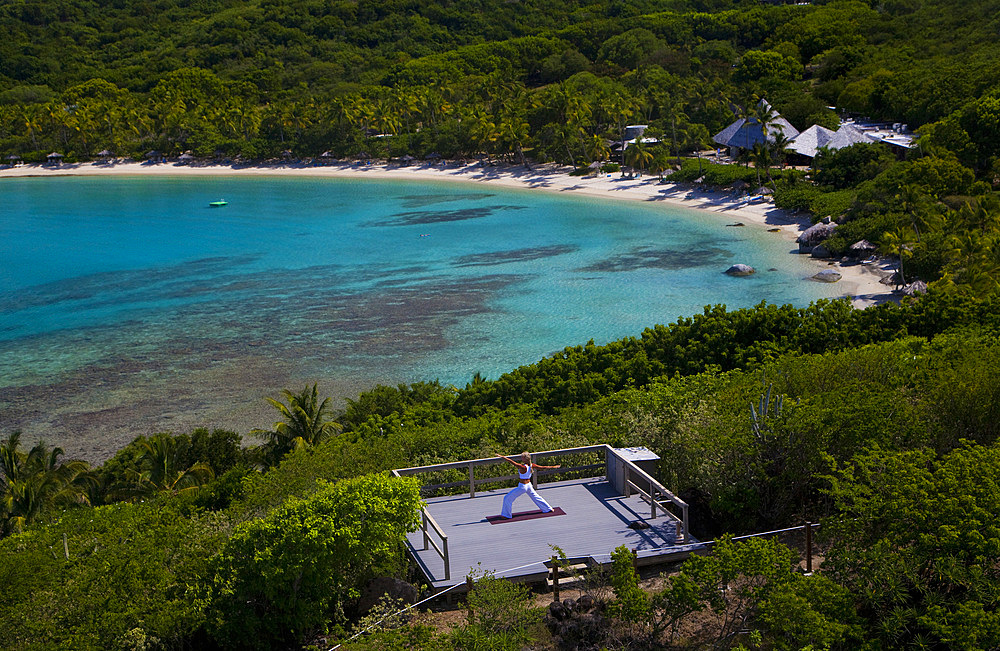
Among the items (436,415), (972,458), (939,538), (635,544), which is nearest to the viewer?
(939,538)

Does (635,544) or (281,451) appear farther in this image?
(281,451)

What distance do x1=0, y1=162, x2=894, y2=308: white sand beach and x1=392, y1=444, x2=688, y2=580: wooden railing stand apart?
2481 cm

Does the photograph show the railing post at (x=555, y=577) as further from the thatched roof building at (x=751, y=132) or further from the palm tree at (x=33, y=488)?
Answer: the thatched roof building at (x=751, y=132)

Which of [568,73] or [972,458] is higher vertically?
[568,73]

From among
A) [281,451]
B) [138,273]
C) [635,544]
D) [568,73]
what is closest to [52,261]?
[138,273]

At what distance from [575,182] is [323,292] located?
32198 millimetres

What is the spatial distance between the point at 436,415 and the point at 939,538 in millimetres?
14970

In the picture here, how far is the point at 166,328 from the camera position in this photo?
40906 millimetres

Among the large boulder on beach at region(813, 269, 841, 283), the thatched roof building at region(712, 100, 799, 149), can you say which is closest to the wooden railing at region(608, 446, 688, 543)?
the large boulder on beach at region(813, 269, 841, 283)

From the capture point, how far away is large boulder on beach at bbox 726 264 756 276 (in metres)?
43.6

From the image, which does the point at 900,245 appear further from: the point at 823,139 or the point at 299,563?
the point at 299,563

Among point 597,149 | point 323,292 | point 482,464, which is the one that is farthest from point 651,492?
point 597,149

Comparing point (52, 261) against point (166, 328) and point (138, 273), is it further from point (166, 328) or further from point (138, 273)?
point (166, 328)

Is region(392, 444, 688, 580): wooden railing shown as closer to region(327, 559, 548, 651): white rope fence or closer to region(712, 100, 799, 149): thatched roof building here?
region(327, 559, 548, 651): white rope fence
